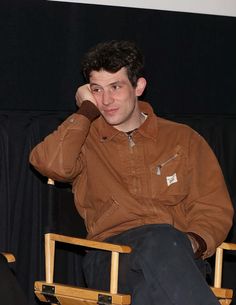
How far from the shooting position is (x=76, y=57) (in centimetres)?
363

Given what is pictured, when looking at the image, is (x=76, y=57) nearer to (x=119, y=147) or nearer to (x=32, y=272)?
(x=119, y=147)

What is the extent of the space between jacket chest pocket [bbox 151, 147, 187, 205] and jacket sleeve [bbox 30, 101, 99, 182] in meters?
0.29

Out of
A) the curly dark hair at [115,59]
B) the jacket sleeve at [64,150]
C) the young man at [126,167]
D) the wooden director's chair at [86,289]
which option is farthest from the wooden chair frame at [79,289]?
the curly dark hair at [115,59]

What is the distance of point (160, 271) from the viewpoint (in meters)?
2.68

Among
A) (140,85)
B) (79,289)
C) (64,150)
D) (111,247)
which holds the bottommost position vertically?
(79,289)

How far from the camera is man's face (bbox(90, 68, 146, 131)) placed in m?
3.03

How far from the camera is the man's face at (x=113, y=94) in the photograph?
303 cm

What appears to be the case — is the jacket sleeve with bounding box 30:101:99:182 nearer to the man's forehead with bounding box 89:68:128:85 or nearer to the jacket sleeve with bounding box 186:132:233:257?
the man's forehead with bounding box 89:68:128:85

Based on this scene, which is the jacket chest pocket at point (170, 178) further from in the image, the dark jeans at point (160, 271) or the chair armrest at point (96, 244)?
the chair armrest at point (96, 244)

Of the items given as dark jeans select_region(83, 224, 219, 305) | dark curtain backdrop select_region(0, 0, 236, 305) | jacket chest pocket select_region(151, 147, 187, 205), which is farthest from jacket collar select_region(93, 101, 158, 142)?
dark jeans select_region(83, 224, 219, 305)

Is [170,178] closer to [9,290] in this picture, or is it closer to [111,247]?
[111,247]

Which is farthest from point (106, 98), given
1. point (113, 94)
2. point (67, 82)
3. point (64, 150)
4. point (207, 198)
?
point (67, 82)

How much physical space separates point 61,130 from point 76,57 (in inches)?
27.9

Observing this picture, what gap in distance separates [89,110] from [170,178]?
0.39 meters
